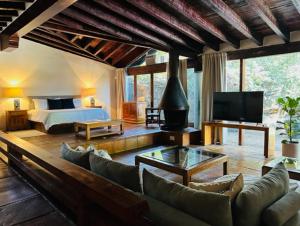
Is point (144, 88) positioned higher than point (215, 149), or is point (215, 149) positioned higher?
point (144, 88)

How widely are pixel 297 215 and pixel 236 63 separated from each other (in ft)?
16.0

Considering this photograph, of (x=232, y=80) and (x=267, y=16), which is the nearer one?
(x=267, y=16)

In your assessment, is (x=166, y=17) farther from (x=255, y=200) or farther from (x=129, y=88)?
(x=129, y=88)

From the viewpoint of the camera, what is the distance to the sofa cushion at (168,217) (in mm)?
1202

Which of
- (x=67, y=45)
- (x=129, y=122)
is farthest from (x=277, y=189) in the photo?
(x=67, y=45)

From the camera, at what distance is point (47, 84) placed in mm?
7703

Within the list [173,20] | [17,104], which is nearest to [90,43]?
[17,104]

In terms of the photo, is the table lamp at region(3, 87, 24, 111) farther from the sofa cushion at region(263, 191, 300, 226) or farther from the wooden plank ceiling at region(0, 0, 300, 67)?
the sofa cushion at region(263, 191, 300, 226)

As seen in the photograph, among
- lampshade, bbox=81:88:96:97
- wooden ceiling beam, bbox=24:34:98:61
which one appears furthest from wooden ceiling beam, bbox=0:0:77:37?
lampshade, bbox=81:88:96:97

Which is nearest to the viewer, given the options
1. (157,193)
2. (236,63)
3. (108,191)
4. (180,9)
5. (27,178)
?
(108,191)

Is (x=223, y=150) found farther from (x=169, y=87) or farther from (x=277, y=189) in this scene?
(x=277, y=189)

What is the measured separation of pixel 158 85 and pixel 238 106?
125 inches

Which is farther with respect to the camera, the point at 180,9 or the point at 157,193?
the point at 180,9

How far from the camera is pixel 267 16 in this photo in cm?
391
